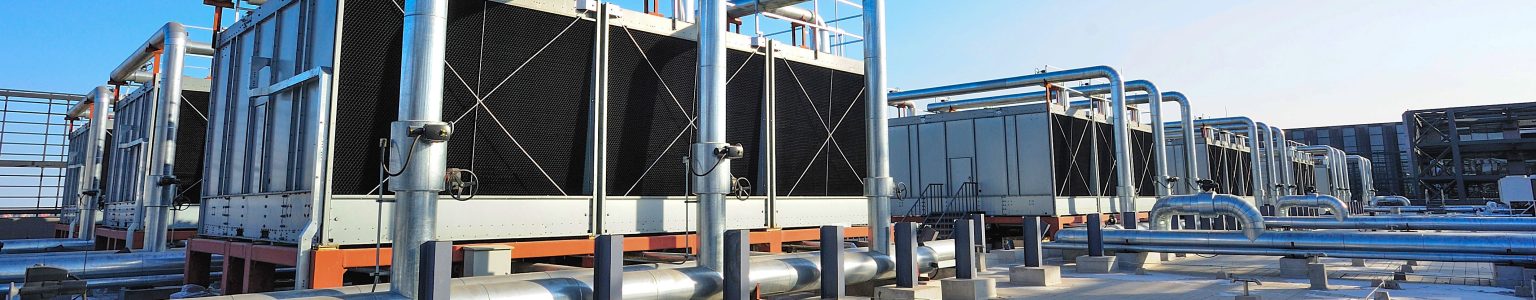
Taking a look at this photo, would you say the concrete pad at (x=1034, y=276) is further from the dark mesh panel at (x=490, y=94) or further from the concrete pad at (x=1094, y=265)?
the dark mesh panel at (x=490, y=94)

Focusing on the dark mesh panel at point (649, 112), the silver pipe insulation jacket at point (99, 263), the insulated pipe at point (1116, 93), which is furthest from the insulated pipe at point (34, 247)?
the insulated pipe at point (1116, 93)

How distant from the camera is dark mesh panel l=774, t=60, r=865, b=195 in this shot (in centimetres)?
1491

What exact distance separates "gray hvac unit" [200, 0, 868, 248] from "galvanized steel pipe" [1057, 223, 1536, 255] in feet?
25.4

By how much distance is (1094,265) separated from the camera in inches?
650

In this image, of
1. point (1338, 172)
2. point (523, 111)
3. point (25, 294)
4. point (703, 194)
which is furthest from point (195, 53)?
point (1338, 172)

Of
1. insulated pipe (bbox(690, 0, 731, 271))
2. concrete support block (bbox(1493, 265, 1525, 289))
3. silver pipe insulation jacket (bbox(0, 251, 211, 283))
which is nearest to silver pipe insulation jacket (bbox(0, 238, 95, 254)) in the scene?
silver pipe insulation jacket (bbox(0, 251, 211, 283))

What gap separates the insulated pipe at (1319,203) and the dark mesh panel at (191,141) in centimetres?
3124

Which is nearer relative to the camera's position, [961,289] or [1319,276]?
[961,289]

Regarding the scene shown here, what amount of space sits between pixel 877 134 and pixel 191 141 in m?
14.3

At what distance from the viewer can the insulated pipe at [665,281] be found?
6.88m

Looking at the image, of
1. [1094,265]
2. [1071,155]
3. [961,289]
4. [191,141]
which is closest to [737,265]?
[961,289]

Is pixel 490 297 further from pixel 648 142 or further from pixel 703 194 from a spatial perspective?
pixel 648 142

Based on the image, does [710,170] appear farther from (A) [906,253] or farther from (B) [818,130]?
(B) [818,130]

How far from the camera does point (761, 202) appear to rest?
14062 millimetres
